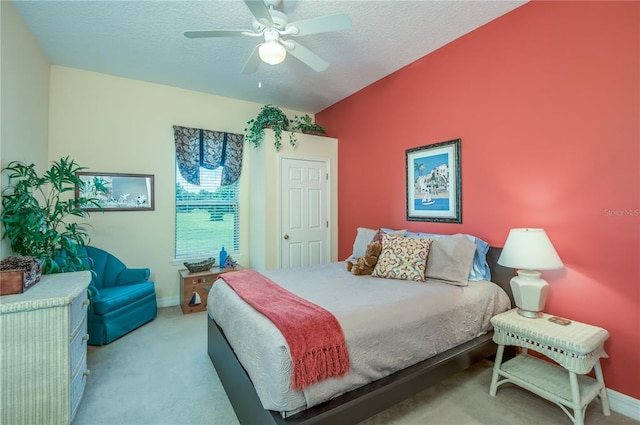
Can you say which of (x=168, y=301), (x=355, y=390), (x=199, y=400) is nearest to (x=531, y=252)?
(x=355, y=390)

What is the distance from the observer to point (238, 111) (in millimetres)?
4312

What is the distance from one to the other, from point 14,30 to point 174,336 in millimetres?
3010

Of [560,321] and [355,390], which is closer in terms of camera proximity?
[355,390]

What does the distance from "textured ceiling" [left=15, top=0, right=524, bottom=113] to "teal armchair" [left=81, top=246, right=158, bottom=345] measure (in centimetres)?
213

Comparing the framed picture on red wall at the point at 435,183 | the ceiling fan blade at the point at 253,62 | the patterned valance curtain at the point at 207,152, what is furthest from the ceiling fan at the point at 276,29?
the patterned valance curtain at the point at 207,152

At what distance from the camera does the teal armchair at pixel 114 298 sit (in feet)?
8.92

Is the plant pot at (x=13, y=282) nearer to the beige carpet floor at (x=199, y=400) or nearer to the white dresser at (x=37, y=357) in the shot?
the white dresser at (x=37, y=357)

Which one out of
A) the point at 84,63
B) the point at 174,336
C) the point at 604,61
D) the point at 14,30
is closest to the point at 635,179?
the point at 604,61

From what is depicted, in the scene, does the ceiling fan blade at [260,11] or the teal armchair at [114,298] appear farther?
the teal armchair at [114,298]

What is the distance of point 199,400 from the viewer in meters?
1.98

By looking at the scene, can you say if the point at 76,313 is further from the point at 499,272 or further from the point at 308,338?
the point at 499,272

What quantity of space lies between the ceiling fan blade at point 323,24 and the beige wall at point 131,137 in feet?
8.45

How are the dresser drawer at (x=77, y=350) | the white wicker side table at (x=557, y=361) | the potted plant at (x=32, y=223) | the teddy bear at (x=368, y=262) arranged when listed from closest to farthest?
1. the white wicker side table at (x=557, y=361)
2. the dresser drawer at (x=77, y=350)
3. the potted plant at (x=32, y=223)
4. the teddy bear at (x=368, y=262)

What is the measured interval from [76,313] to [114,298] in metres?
1.06
